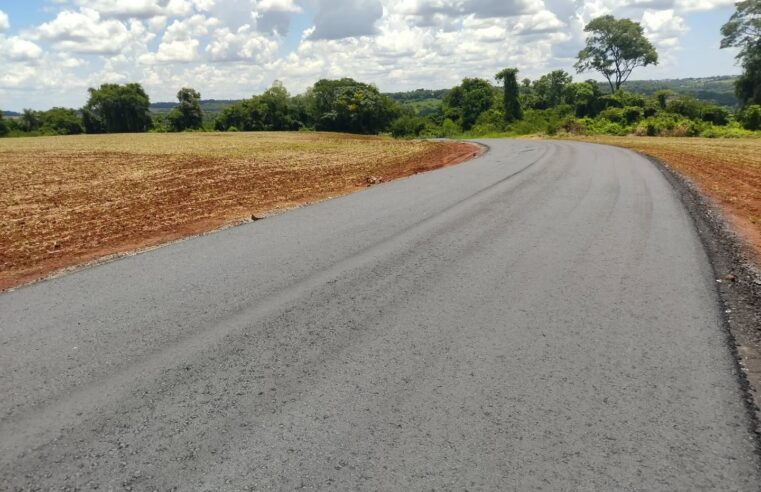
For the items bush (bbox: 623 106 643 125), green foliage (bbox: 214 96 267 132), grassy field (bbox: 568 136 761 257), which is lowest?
grassy field (bbox: 568 136 761 257)

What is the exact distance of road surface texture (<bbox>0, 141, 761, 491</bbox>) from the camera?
3.39 metres

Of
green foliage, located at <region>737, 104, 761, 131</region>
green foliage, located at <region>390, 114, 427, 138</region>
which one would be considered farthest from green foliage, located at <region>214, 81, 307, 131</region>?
green foliage, located at <region>737, 104, 761, 131</region>

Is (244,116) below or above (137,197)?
above

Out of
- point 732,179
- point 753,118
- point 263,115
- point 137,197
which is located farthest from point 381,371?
point 263,115

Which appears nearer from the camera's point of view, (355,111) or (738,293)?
(738,293)

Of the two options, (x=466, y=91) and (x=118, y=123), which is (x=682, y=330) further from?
(x=118, y=123)

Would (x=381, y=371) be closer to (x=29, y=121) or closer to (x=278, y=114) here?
(x=278, y=114)

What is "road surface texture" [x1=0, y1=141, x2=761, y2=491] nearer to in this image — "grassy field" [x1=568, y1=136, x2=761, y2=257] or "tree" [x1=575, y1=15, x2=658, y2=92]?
"grassy field" [x1=568, y1=136, x2=761, y2=257]

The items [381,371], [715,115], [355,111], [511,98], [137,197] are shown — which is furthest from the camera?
[355,111]

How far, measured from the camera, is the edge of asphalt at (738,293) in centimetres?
432

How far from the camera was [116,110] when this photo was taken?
96.9 metres

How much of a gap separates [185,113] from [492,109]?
56.2 m

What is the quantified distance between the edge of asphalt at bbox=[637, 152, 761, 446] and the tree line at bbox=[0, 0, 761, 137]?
41140mm

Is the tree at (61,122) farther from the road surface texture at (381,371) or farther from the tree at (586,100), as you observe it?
the road surface texture at (381,371)
